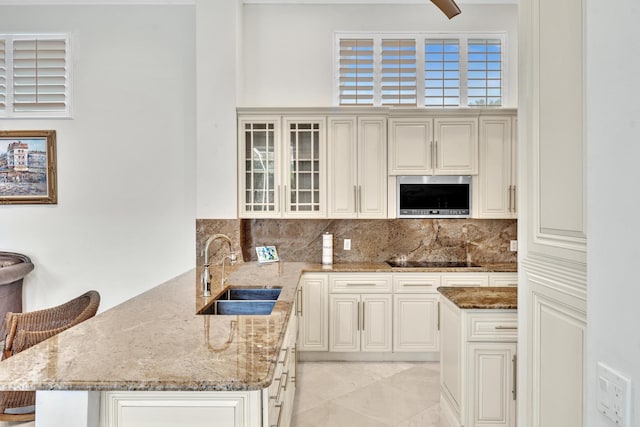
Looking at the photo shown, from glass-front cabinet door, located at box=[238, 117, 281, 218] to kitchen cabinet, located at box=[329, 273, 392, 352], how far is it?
0.99 metres

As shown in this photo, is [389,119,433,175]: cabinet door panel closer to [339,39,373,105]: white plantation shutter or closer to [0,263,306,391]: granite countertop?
[339,39,373,105]: white plantation shutter

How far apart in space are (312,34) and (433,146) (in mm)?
1773

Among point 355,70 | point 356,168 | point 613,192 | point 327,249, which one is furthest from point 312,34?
point 613,192

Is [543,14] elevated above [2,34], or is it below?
below

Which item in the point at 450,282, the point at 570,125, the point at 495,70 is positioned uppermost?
the point at 495,70

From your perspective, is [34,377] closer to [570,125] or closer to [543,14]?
[570,125]

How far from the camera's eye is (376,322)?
11.9ft

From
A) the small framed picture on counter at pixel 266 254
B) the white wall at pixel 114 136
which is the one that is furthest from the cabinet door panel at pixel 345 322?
the white wall at pixel 114 136

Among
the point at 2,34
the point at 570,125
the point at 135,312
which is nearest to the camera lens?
the point at 570,125

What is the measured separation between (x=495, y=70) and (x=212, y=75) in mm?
2983

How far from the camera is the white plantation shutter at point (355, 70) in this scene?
4.11m

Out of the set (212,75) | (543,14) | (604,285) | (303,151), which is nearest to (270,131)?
(303,151)

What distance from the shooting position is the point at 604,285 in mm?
858

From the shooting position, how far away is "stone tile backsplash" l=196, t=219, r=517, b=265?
411cm
